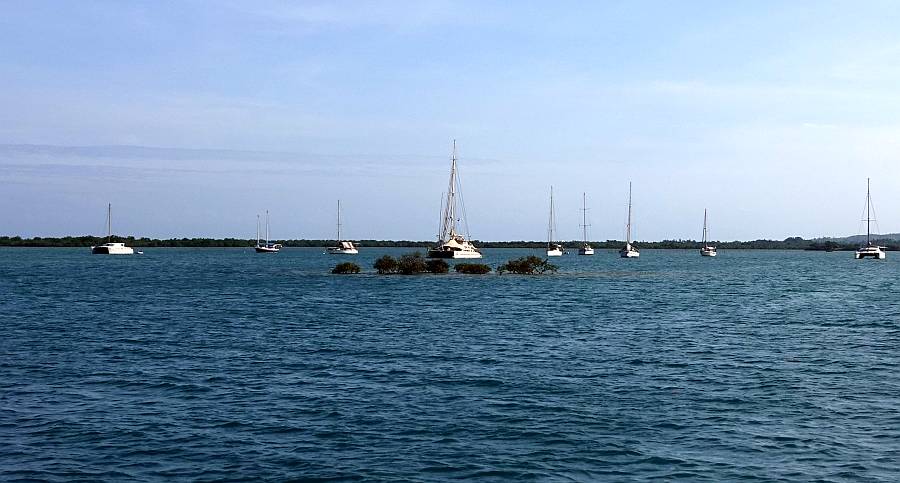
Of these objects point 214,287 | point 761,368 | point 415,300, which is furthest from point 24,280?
point 761,368

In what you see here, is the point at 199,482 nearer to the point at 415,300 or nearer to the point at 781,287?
the point at 415,300

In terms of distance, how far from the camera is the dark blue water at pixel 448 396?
1852cm

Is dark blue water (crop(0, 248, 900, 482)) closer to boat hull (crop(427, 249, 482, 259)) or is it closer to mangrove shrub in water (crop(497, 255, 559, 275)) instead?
mangrove shrub in water (crop(497, 255, 559, 275))

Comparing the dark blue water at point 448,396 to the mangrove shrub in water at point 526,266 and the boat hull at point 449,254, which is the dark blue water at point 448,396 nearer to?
the mangrove shrub in water at point 526,266

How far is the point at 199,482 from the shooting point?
55.9ft

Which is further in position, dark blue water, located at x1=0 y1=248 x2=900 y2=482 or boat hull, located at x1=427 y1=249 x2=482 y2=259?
boat hull, located at x1=427 y1=249 x2=482 y2=259

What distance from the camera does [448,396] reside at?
25766 mm

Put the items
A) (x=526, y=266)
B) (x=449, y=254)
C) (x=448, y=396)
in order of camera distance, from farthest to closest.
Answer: (x=449, y=254)
(x=526, y=266)
(x=448, y=396)

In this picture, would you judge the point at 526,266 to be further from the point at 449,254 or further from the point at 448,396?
the point at 448,396

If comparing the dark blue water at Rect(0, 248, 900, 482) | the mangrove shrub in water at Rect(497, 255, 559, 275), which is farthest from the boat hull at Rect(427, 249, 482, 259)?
the dark blue water at Rect(0, 248, 900, 482)

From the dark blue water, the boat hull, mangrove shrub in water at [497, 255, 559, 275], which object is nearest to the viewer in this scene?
the dark blue water

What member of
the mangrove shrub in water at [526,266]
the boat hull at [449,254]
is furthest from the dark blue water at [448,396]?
the boat hull at [449,254]

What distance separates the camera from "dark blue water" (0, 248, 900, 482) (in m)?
18.5

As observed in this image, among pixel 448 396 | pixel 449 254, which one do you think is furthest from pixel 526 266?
pixel 448 396
